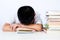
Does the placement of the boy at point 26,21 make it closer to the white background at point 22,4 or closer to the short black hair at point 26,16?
the short black hair at point 26,16

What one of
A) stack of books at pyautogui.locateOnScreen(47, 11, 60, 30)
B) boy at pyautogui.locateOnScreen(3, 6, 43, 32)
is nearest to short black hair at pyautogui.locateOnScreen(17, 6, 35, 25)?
boy at pyautogui.locateOnScreen(3, 6, 43, 32)

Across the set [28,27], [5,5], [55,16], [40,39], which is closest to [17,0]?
[5,5]

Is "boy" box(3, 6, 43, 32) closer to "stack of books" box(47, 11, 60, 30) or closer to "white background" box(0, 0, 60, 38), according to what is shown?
"stack of books" box(47, 11, 60, 30)

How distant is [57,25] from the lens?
1.16 m

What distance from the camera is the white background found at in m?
1.47

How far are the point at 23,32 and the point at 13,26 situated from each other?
0.55 ft

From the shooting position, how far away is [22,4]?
1.49 meters

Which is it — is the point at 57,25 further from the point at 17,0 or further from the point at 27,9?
the point at 17,0

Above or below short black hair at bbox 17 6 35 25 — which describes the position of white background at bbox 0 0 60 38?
above

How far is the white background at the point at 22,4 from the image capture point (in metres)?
1.47

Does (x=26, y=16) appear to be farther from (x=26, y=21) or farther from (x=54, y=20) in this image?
(x=54, y=20)

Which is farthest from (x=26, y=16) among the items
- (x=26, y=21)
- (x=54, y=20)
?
(x=54, y=20)

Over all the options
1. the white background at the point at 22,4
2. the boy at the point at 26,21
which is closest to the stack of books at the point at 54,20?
the boy at the point at 26,21

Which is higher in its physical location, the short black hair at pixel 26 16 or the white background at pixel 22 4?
the white background at pixel 22 4
